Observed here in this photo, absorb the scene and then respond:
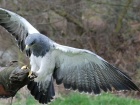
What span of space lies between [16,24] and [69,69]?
3.77ft

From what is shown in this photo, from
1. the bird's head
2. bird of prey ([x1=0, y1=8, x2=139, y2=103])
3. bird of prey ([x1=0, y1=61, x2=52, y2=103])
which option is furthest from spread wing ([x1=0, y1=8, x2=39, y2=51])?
bird of prey ([x1=0, y1=61, x2=52, y2=103])

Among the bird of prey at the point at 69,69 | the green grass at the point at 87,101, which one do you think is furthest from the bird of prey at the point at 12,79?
the green grass at the point at 87,101

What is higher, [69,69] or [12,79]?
[12,79]

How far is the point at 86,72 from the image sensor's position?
5824mm

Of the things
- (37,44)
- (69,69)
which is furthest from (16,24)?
(69,69)

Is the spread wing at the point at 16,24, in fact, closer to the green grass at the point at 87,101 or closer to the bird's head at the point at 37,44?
the bird's head at the point at 37,44

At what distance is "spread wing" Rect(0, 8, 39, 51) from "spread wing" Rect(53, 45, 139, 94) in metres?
0.73

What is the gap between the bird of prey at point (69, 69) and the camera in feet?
18.4

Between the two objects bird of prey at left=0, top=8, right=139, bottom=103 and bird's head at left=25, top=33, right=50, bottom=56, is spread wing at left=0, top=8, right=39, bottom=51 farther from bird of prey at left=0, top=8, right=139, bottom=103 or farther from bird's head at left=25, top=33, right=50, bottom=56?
bird's head at left=25, top=33, right=50, bottom=56

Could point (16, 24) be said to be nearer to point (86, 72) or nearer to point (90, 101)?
point (86, 72)

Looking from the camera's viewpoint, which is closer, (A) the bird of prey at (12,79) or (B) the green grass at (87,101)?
(A) the bird of prey at (12,79)

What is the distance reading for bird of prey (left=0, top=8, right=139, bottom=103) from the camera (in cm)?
561

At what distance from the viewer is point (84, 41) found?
1226 centimetres

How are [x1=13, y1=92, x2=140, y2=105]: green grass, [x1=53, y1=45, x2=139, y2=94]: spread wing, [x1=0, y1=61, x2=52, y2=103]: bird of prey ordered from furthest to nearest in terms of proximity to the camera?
[x1=13, y1=92, x2=140, y2=105]: green grass < [x1=53, y1=45, x2=139, y2=94]: spread wing < [x1=0, y1=61, x2=52, y2=103]: bird of prey
